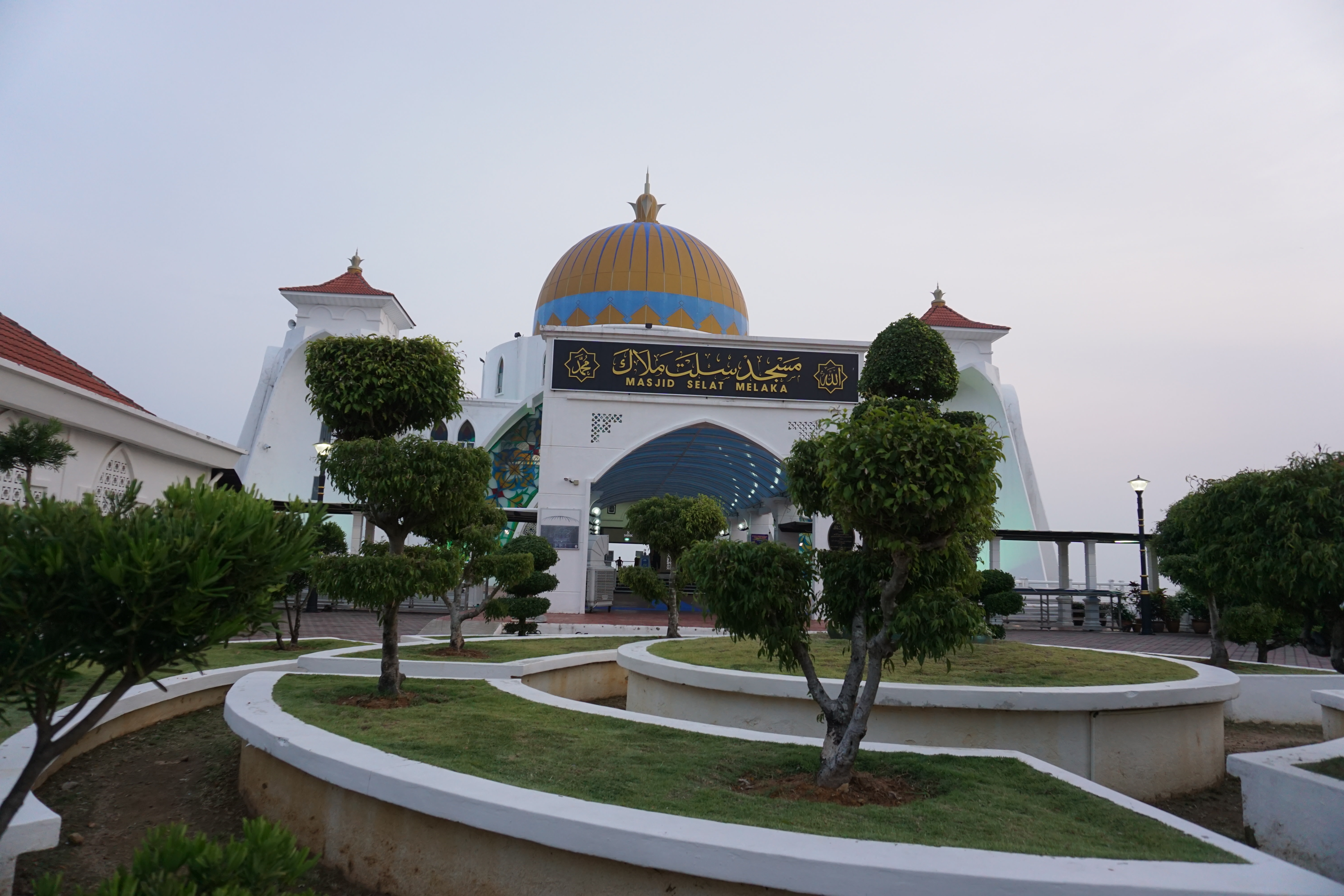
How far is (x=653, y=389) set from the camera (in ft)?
82.9

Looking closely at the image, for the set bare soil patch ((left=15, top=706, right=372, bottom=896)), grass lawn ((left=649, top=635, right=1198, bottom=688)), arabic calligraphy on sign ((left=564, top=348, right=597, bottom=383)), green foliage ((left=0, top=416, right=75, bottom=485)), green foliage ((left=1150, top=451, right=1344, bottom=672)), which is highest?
arabic calligraphy on sign ((left=564, top=348, right=597, bottom=383))

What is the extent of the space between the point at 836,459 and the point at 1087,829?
2224mm

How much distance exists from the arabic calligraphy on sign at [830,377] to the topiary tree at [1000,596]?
882 cm

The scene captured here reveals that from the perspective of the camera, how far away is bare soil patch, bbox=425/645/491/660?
10242 millimetres

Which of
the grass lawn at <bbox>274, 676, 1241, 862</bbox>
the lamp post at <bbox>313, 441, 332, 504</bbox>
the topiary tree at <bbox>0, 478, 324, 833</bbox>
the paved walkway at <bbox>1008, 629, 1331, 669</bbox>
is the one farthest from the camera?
the paved walkway at <bbox>1008, 629, 1331, 669</bbox>

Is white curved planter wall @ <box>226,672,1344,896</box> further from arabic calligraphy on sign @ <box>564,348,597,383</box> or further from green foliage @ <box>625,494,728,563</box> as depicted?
arabic calligraphy on sign @ <box>564,348,597,383</box>

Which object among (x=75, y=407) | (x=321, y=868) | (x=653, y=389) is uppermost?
(x=653, y=389)

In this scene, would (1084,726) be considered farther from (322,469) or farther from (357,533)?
(357,533)

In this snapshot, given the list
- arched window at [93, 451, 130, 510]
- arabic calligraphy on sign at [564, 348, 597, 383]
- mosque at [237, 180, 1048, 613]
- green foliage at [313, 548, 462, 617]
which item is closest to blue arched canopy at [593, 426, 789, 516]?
mosque at [237, 180, 1048, 613]

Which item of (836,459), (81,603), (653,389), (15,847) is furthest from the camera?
(653,389)

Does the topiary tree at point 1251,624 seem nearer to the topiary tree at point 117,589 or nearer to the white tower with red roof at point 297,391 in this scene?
the topiary tree at point 117,589

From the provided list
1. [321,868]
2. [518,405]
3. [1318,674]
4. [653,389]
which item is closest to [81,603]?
[321,868]

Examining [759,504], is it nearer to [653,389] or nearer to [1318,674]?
[653,389]

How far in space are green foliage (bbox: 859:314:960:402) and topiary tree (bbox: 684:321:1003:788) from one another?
389 cm
